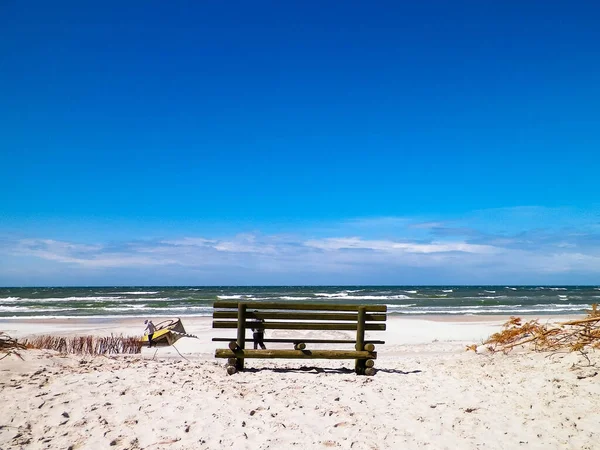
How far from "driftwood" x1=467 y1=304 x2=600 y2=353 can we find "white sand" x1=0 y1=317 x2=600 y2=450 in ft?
2.04

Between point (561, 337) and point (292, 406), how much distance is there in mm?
6452

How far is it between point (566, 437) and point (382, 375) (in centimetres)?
363

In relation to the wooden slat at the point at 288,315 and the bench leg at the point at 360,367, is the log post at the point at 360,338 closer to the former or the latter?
the bench leg at the point at 360,367

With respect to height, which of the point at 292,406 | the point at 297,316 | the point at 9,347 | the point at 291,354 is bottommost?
the point at 292,406

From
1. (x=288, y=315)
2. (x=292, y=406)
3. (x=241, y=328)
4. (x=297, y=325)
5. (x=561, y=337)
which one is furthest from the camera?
(x=561, y=337)

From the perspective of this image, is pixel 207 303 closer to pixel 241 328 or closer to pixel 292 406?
pixel 241 328

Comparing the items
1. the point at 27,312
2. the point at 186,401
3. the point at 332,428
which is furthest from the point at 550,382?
the point at 27,312

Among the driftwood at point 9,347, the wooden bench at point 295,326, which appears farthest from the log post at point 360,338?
the driftwood at point 9,347

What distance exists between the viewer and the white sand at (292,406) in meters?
5.14

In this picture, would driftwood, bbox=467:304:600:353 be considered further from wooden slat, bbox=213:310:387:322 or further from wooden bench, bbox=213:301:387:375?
wooden slat, bbox=213:310:387:322

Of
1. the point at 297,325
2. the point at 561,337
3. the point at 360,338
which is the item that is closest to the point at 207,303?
the point at 297,325

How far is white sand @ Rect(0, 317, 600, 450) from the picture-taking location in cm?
514

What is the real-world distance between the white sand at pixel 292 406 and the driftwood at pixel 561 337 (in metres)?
0.62

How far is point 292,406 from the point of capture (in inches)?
244
